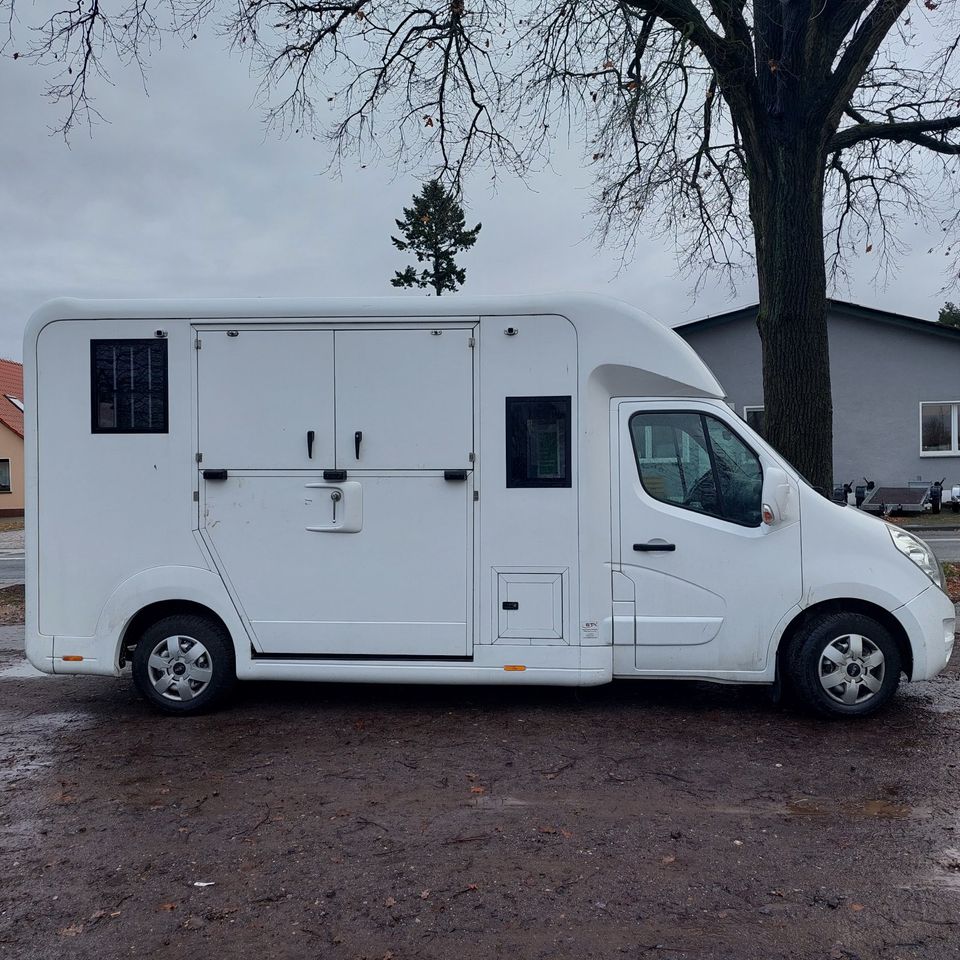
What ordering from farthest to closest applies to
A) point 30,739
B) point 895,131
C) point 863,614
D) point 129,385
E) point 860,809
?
point 895,131 → point 129,385 → point 30,739 → point 863,614 → point 860,809

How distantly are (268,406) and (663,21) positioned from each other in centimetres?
850

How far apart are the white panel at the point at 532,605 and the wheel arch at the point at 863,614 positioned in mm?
1503

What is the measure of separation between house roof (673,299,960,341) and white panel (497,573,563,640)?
19.8 meters

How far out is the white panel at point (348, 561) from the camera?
19.3ft

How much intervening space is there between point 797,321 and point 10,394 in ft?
142

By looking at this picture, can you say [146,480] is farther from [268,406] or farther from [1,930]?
[1,930]

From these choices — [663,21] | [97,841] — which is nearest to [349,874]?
[97,841]

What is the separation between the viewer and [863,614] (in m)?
5.65

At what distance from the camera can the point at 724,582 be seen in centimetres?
571

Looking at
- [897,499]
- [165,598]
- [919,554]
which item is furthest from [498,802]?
[897,499]

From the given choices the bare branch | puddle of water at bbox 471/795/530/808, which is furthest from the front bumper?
the bare branch

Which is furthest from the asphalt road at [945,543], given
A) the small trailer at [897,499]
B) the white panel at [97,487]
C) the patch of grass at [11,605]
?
the patch of grass at [11,605]

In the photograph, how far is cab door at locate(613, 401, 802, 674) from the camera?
18.6ft

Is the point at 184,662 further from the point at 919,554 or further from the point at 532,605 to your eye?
the point at 919,554
